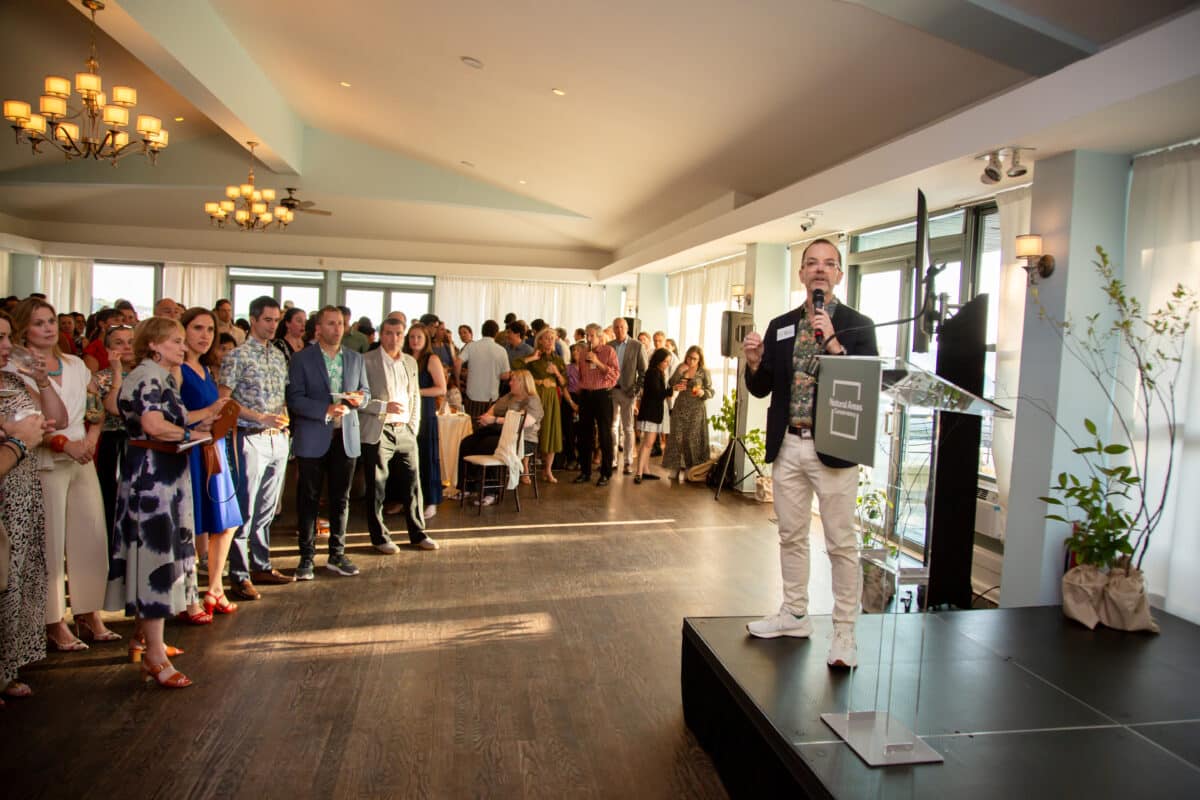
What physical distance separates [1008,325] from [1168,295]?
944 mm

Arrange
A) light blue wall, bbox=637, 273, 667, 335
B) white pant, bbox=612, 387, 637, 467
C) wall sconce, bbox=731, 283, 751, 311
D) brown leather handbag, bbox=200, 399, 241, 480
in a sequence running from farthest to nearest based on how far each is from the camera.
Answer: light blue wall, bbox=637, 273, 667, 335, white pant, bbox=612, 387, 637, 467, wall sconce, bbox=731, 283, 751, 311, brown leather handbag, bbox=200, 399, 241, 480

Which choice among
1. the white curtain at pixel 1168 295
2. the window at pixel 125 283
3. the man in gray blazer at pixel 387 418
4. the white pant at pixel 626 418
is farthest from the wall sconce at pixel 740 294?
the window at pixel 125 283

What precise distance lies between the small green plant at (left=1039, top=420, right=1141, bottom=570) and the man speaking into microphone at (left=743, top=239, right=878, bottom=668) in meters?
1.36

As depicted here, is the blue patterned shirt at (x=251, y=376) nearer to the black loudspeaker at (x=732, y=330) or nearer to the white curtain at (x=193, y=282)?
the black loudspeaker at (x=732, y=330)

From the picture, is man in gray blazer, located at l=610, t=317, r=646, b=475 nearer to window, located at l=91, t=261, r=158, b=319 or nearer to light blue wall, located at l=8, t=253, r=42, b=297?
window, located at l=91, t=261, r=158, b=319

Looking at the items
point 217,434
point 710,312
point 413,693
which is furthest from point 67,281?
point 413,693

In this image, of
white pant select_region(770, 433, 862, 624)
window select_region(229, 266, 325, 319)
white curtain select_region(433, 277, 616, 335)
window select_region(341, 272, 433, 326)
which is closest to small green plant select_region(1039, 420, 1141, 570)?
white pant select_region(770, 433, 862, 624)

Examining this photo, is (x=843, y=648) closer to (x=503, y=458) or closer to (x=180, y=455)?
(x=180, y=455)

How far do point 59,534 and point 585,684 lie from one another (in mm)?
2356

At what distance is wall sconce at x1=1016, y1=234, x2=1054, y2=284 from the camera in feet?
13.1

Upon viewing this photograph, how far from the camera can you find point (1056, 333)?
12.9ft

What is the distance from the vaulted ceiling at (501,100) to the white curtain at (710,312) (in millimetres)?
909

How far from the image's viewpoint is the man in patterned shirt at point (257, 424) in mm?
4012

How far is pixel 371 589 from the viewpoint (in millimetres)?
4449
